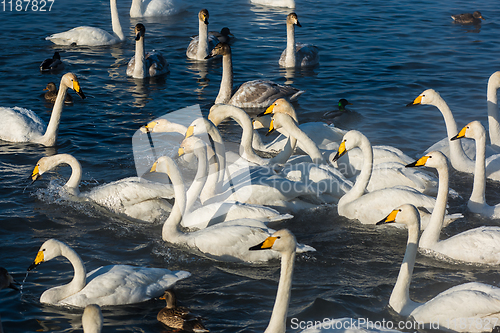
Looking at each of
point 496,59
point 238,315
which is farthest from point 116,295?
point 496,59

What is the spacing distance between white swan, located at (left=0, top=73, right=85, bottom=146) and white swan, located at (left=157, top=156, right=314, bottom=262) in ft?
15.1

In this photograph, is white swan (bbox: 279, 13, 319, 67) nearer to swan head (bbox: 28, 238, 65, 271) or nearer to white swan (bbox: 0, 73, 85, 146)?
white swan (bbox: 0, 73, 85, 146)

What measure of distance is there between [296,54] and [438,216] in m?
9.65

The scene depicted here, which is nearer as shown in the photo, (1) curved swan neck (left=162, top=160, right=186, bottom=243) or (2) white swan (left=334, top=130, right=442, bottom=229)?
(1) curved swan neck (left=162, top=160, right=186, bottom=243)

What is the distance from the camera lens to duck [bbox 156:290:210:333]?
606 centimetres

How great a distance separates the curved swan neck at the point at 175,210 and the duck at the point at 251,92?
5886mm

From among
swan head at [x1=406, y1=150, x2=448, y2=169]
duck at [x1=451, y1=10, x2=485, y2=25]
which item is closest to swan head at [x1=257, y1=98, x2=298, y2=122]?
swan head at [x1=406, y1=150, x2=448, y2=169]

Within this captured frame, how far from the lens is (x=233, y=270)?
293 inches

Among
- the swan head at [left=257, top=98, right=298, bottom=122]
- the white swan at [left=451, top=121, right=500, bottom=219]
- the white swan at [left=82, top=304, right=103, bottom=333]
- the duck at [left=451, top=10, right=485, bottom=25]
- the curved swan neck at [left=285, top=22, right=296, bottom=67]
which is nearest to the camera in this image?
the white swan at [left=82, top=304, right=103, bottom=333]

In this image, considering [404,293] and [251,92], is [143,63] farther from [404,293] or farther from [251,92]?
[404,293]

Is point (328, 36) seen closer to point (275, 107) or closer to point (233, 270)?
point (275, 107)

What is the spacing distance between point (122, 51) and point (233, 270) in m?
12.0

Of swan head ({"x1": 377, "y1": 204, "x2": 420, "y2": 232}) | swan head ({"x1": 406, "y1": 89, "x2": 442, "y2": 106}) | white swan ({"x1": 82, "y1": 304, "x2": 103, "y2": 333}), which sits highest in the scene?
swan head ({"x1": 406, "y1": 89, "x2": 442, "y2": 106})

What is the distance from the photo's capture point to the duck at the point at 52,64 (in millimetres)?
15105
